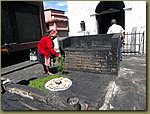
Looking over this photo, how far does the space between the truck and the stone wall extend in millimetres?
3705

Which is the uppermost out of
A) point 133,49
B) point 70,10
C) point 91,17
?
point 70,10

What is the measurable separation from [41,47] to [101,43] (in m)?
2.76

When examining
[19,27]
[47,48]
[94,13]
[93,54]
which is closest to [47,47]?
[47,48]

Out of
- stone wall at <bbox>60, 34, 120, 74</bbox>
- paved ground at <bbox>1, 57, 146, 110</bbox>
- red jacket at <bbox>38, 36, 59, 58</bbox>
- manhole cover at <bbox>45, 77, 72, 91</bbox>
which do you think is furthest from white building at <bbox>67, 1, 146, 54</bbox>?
manhole cover at <bbox>45, 77, 72, 91</bbox>

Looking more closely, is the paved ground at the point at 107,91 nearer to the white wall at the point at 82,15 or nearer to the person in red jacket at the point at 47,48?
the person in red jacket at the point at 47,48

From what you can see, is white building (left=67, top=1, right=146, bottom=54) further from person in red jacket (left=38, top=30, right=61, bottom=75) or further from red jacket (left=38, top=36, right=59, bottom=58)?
red jacket (left=38, top=36, right=59, bottom=58)

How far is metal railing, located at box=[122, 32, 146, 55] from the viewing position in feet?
28.5

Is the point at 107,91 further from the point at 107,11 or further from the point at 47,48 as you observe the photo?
the point at 107,11

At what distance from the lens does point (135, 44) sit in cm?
894

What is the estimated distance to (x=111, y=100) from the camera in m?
3.58

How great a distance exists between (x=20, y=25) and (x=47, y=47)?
469 centimetres

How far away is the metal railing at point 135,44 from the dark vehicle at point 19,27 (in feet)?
20.2

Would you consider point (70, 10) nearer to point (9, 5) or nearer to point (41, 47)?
point (9, 5)

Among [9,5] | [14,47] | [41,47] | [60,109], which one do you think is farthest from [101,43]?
[9,5]
